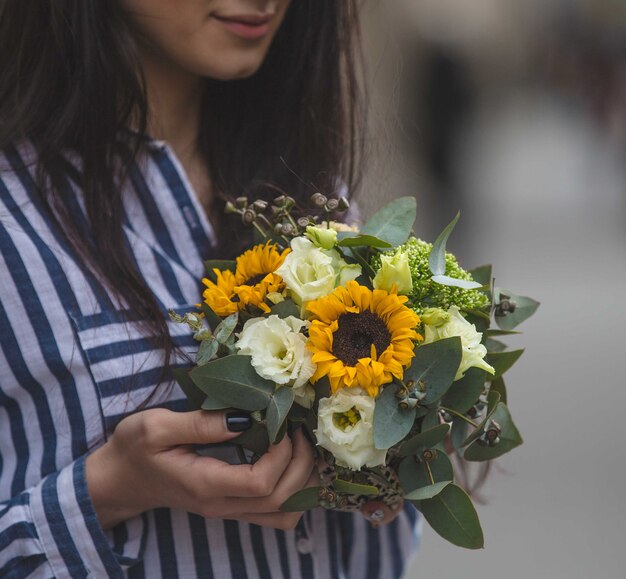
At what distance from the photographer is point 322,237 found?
4.62 feet


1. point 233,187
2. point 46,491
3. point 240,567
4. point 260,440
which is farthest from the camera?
point 233,187

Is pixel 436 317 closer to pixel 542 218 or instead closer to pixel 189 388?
pixel 189 388

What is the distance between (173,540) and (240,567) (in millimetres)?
112

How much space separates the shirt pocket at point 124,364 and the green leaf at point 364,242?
1.01 ft

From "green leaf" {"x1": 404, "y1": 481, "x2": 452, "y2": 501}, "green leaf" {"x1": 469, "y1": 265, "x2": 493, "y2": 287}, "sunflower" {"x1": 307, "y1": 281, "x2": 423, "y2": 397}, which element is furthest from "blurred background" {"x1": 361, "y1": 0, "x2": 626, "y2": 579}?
"green leaf" {"x1": 404, "y1": 481, "x2": 452, "y2": 501}

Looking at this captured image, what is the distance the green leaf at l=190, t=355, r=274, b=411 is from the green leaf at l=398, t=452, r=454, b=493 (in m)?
0.21

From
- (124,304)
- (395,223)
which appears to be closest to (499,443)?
(395,223)

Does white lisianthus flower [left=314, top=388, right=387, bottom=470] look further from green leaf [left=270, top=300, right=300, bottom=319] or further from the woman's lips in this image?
the woman's lips

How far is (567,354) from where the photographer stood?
5.64 meters

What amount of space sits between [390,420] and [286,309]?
0.21 meters

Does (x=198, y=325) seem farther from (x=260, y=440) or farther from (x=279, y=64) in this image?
(x=279, y=64)

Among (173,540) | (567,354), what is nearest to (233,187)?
(173,540)

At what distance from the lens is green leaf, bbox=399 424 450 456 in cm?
131

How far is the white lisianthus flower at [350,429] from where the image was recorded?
1.30 m
